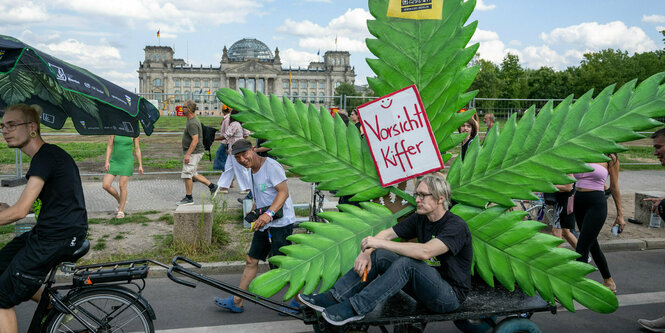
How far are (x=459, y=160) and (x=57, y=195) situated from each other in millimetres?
2825

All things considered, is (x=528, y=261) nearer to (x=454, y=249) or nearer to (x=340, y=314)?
(x=454, y=249)

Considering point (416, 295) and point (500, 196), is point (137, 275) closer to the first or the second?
point (416, 295)

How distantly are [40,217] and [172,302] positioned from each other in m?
2.14

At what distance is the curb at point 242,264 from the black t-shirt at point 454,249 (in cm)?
356

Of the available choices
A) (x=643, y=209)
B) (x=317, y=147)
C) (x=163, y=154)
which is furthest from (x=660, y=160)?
(x=163, y=154)

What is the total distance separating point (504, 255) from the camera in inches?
139

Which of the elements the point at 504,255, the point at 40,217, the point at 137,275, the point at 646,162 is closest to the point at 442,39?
the point at 504,255

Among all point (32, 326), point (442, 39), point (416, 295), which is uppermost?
point (442, 39)

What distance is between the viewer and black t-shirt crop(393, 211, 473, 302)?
10.7 ft

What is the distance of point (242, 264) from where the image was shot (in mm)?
6438

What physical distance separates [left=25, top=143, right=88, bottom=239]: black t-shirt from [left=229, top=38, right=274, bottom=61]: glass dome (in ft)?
447

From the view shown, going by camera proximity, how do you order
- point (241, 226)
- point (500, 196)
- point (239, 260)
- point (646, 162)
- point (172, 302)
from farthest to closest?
point (646, 162), point (241, 226), point (239, 260), point (172, 302), point (500, 196)

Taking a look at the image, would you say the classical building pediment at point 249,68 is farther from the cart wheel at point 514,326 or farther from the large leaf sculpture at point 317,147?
the cart wheel at point 514,326

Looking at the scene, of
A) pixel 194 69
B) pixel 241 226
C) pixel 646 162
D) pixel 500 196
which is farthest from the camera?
pixel 194 69
